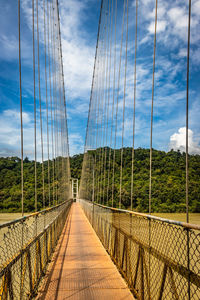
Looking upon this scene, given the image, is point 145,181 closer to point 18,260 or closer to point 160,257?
point 160,257

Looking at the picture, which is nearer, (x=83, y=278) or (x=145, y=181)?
(x=83, y=278)

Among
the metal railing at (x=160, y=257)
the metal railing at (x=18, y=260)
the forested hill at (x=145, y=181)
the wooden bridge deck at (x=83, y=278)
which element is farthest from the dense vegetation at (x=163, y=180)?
the metal railing at (x=18, y=260)

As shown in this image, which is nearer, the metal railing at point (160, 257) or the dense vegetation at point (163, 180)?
the metal railing at point (160, 257)

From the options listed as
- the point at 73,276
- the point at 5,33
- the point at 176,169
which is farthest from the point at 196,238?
the point at 176,169

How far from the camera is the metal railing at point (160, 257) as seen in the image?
1.26m

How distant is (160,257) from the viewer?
5.50ft

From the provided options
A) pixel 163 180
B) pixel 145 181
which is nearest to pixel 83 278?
pixel 163 180

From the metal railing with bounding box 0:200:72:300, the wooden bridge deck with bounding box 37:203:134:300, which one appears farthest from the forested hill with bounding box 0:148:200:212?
the metal railing with bounding box 0:200:72:300

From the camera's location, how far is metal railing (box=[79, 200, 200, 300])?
1265 mm

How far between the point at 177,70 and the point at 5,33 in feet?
10.5

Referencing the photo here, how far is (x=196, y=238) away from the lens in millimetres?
1187

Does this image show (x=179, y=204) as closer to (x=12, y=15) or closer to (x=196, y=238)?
(x=12, y=15)

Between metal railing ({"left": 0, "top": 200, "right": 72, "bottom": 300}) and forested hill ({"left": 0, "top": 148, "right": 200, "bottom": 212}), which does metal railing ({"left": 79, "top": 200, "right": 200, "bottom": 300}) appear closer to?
metal railing ({"left": 0, "top": 200, "right": 72, "bottom": 300})

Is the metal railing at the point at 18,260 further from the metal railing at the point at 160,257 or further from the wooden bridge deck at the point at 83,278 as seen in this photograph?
the metal railing at the point at 160,257
